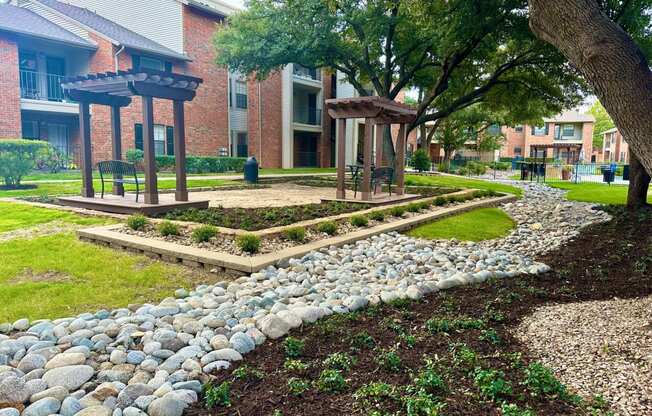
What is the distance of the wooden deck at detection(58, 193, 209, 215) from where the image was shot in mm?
7559

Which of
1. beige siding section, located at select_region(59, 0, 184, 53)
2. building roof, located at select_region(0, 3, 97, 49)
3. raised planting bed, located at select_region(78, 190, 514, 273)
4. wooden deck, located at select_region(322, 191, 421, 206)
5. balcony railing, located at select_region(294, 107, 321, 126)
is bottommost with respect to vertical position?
raised planting bed, located at select_region(78, 190, 514, 273)

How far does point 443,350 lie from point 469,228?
536 centimetres

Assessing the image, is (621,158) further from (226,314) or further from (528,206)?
(226,314)

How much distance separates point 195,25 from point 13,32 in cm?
784

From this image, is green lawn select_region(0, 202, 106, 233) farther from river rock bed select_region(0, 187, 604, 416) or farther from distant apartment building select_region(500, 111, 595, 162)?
distant apartment building select_region(500, 111, 595, 162)

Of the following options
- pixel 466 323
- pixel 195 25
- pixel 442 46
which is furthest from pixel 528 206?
pixel 195 25

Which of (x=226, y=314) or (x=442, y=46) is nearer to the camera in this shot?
(x=226, y=314)

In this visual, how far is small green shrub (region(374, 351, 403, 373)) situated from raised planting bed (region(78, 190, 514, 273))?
226cm

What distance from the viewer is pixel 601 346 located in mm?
2881

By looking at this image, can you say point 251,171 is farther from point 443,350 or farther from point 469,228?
point 443,350

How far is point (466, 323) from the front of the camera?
3320mm

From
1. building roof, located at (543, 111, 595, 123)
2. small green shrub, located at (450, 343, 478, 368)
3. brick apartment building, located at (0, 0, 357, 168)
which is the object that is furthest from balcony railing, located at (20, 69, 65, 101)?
building roof, located at (543, 111, 595, 123)

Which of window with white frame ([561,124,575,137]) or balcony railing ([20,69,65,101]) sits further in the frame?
window with white frame ([561,124,575,137])

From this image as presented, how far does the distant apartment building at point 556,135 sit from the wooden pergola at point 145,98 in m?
46.9
